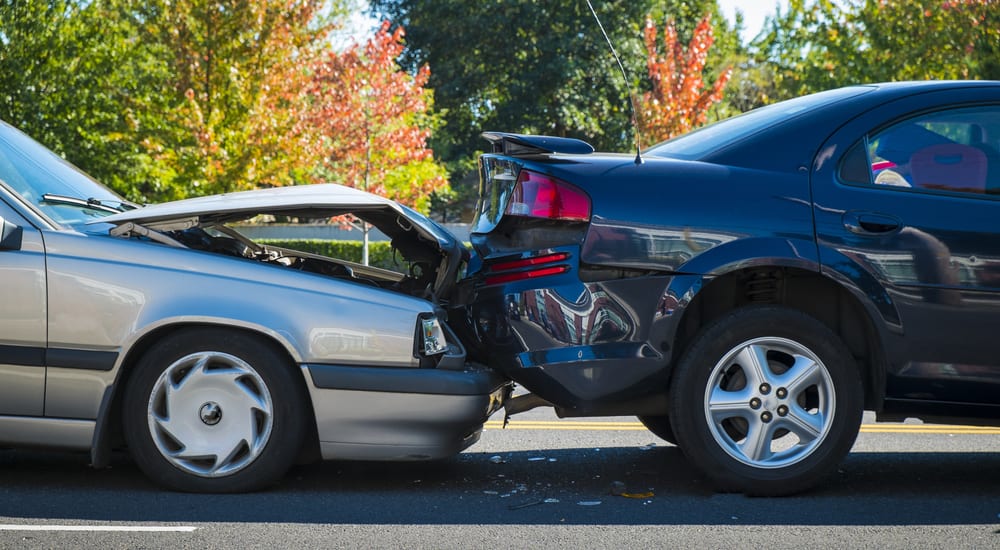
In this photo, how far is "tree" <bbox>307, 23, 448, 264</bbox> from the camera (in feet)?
82.6

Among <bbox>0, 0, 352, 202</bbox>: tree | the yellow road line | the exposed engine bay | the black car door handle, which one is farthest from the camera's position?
<bbox>0, 0, 352, 202</bbox>: tree

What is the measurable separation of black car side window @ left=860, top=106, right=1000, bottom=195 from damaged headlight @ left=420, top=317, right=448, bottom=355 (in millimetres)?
1821

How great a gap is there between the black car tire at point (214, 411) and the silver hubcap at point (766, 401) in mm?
1693

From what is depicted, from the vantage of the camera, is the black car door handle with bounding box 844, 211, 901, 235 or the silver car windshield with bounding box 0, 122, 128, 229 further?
the silver car windshield with bounding box 0, 122, 128, 229

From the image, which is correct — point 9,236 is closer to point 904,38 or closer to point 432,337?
point 432,337

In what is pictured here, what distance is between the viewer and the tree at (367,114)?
25172 millimetres

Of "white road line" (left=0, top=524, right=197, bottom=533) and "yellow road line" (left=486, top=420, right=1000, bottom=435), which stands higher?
"white road line" (left=0, top=524, right=197, bottom=533)

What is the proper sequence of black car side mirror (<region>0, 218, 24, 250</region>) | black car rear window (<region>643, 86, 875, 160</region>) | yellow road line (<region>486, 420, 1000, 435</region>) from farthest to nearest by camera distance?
yellow road line (<region>486, 420, 1000, 435</region>)
black car rear window (<region>643, 86, 875, 160</region>)
black car side mirror (<region>0, 218, 24, 250</region>)

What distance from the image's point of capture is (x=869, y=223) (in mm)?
4430

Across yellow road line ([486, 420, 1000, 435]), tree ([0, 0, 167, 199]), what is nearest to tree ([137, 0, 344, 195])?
tree ([0, 0, 167, 199])

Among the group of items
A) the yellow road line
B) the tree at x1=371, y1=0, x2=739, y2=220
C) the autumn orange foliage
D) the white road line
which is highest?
the tree at x1=371, y1=0, x2=739, y2=220

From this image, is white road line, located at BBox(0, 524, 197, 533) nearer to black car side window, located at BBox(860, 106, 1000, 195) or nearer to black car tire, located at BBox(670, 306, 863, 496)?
black car tire, located at BBox(670, 306, 863, 496)

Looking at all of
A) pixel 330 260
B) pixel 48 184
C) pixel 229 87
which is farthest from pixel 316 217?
pixel 229 87

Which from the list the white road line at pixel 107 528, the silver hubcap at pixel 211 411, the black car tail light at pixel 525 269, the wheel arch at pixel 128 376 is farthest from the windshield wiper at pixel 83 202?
the black car tail light at pixel 525 269
